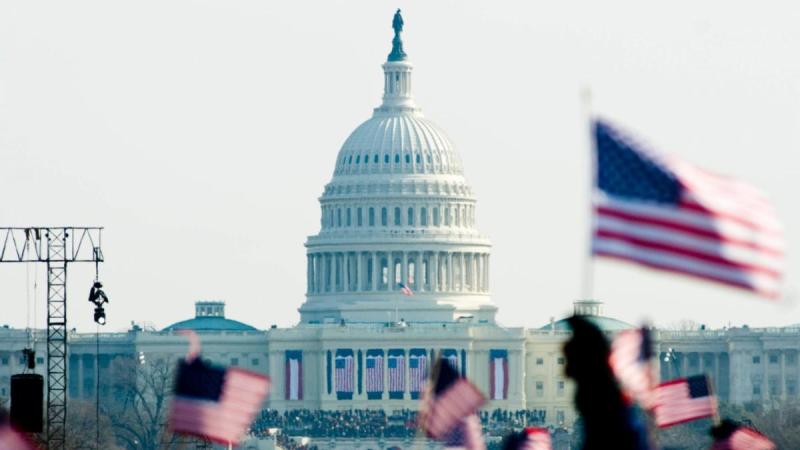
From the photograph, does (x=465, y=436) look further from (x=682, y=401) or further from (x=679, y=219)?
(x=679, y=219)

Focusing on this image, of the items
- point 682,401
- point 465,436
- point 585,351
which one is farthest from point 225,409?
point 682,401

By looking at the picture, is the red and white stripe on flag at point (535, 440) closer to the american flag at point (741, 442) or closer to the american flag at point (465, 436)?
the american flag at point (465, 436)

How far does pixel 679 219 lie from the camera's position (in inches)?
1135

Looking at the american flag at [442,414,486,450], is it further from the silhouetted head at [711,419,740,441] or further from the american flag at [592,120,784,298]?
the american flag at [592,120,784,298]

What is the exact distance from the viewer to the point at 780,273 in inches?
1098

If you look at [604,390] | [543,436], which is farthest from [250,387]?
[604,390]

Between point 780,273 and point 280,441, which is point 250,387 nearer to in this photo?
point 780,273

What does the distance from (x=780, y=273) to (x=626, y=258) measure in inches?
49.5

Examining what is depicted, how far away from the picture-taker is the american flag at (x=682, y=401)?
148 ft

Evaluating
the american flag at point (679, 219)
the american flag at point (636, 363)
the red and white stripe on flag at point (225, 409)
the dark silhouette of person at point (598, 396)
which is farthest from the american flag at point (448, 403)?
the dark silhouette of person at point (598, 396)

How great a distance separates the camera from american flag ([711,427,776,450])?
3600cm

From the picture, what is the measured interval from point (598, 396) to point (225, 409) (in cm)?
942

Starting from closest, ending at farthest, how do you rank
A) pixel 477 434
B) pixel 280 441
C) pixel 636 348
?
pixel 636 348 → pixel 477 434 → pixel 280 441

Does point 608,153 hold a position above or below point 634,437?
above
